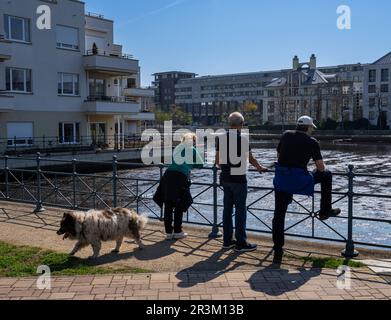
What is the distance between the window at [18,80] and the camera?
33.2 metres

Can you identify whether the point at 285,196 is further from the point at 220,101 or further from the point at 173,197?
the point at 220,101

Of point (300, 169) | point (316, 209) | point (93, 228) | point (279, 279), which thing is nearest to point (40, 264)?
point (93, 228)

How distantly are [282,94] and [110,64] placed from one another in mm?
79184

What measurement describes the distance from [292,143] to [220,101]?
14384cm

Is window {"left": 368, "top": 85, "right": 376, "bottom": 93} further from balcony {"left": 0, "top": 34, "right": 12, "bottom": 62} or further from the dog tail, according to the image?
the dog tail

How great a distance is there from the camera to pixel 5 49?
31.2 m

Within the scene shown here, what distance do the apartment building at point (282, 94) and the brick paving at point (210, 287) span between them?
310 feet

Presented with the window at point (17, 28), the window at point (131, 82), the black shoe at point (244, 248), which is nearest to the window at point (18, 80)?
the window at point (17, 28)

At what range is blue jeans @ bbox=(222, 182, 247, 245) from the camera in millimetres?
7035

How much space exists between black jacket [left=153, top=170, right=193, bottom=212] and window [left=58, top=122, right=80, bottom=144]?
30684mm

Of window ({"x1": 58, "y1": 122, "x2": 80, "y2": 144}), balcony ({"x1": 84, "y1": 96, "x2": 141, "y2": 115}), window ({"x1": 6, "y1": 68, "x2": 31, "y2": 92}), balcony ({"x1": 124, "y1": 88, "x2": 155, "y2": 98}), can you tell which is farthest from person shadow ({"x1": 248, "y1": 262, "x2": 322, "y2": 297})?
balcony ({"x1": 124, "y1": 88, "x2": 155, "y2": 98})

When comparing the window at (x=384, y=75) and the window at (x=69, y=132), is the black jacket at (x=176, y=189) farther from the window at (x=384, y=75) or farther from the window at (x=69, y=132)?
the window at (x=384, y=75)

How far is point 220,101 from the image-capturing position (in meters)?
149
